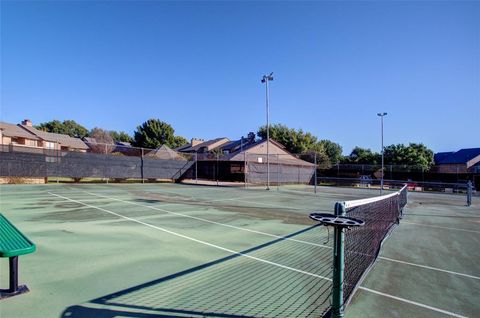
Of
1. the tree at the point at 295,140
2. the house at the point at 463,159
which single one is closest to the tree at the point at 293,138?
the tree at the point at 295,140

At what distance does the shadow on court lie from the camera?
3363 mm

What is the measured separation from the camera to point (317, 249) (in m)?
6.28

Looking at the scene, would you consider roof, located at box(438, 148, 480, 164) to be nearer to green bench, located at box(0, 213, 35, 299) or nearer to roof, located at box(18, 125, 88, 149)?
green bench, located at box(0, 213, 35, 299)

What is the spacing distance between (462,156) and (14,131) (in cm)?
7661

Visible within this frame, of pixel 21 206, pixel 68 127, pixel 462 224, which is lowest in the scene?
pixel 462 224

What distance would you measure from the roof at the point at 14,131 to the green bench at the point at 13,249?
46218 mm

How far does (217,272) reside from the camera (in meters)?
4.64

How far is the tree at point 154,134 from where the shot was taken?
63.9 m

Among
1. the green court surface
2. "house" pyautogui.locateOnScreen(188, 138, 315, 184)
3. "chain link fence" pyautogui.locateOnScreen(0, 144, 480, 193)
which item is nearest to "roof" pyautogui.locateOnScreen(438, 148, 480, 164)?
"chain link fence" pyautogui.locateOnScreen(0, 144, 480, 193)

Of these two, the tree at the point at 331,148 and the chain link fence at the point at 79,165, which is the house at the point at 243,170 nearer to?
the chain link fence at the point at 79,165

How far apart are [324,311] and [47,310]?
325cm

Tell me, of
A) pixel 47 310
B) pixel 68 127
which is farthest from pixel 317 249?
pixel 68 127

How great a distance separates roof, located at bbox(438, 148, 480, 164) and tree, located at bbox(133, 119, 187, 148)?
58008mm

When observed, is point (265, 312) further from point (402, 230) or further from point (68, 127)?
point (68, 127)
